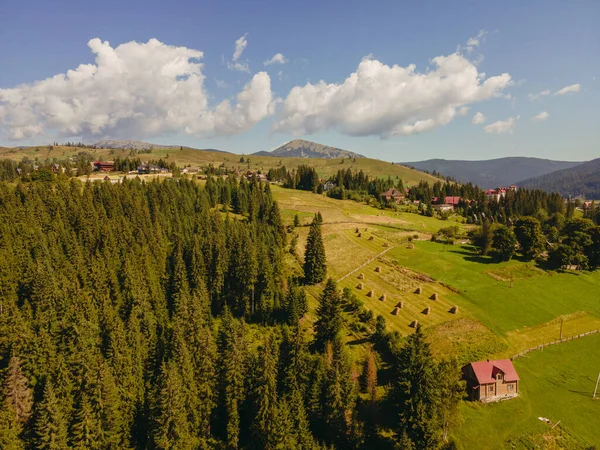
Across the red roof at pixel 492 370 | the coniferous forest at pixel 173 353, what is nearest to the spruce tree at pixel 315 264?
the coniferous forest at pixel 173 353

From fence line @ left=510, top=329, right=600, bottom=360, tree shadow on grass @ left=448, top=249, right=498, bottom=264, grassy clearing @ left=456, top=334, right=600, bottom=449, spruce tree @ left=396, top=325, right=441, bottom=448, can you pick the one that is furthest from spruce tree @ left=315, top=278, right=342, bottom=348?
tree shadow on grass @ left=448, top=249, right=498, bottom=264

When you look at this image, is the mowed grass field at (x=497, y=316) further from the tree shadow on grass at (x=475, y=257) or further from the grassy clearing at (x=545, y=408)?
the tree shadow on grass at (x=475, y=257)

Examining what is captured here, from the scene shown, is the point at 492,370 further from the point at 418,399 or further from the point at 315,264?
the point at 315,264

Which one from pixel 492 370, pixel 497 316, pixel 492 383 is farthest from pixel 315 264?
pixel 492 383

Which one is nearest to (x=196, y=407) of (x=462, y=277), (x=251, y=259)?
(x=251, y=259)

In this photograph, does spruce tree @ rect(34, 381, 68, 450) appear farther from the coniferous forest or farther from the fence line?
the fence line

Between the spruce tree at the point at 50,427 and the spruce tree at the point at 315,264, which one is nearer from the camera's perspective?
the spruce tree at the point at 50,427

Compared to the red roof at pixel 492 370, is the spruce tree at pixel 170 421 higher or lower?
lower
